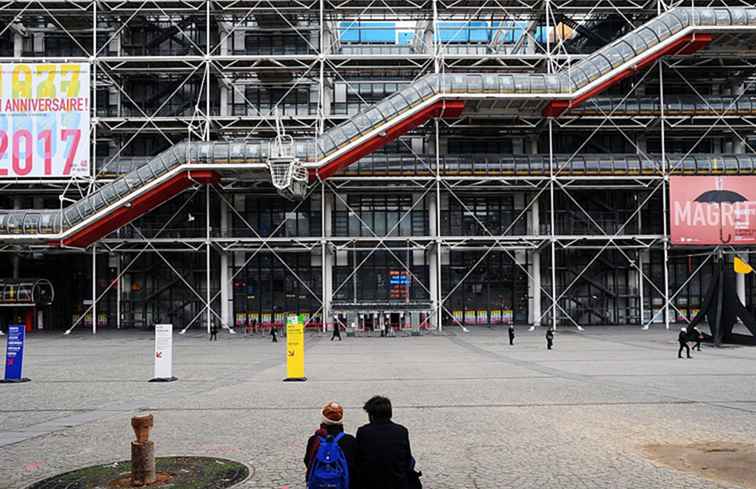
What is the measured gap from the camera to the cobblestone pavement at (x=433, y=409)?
7.93m

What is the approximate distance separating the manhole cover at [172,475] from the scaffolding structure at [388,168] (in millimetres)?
26529

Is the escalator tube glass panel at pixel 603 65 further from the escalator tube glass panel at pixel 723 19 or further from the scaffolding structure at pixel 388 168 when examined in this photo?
the escalator tube glass panel at pixel 723 19

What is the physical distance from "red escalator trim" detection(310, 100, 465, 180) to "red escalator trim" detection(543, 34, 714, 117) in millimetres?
4482

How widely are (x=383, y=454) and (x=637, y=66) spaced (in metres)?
31.4

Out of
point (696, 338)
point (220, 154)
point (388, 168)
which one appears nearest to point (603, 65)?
point (388, 168)

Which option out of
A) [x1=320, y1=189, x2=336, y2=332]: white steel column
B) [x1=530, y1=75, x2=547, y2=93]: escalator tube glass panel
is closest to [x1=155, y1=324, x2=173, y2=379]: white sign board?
[x1=320, y1=189, x2=336, y2=332]: white steel column

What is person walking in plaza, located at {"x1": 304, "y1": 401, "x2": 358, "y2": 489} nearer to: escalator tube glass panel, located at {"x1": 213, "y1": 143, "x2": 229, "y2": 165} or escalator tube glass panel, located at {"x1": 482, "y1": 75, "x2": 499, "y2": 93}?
escalator tube glass panel, located at {"x1": 213, "y1": 143, "x2": 229, "y2": 165}

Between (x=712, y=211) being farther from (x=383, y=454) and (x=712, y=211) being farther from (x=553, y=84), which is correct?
(x=383, y=454)

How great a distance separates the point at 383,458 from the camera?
17.0 ft

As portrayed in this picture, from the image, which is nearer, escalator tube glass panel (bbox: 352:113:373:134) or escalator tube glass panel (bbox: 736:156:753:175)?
escalator tube glass panel (bbox: 352:113:373:134)

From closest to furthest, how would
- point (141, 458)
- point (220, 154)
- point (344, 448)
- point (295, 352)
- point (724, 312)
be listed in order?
point (344, 448), point (141, 458), point (295, 352), point (724, 312), point (220, 154)

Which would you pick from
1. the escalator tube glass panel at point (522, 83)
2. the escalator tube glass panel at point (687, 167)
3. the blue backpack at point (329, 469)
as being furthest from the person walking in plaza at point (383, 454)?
the escalator tube glass panel at point (687, 167)

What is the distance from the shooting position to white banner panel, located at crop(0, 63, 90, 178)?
33688mm

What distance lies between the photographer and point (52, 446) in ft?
30.0
